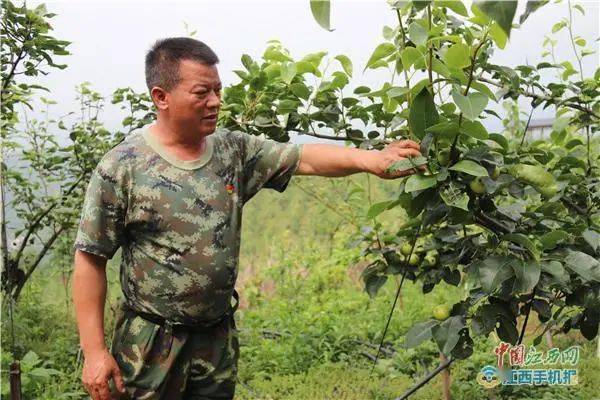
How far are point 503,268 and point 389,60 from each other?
0.43m

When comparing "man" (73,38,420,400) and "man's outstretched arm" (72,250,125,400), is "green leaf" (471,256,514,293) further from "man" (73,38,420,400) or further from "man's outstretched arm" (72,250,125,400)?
"man's outstretched arm" (72,250,125,400)

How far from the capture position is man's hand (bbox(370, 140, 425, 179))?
1.18 m

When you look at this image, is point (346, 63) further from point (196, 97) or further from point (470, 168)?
point (470, 168)

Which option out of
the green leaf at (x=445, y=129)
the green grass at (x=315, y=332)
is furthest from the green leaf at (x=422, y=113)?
the green grass at (x=315, y=332)

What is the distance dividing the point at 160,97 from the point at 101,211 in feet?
0.86

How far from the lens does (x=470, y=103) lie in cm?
99

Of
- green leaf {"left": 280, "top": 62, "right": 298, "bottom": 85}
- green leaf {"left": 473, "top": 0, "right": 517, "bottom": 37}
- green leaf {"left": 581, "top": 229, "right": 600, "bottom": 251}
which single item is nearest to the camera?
green leaf {"left": 473, "top": 0, "right": 517, "bottom": 37}

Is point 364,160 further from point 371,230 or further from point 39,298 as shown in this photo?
point 39,298

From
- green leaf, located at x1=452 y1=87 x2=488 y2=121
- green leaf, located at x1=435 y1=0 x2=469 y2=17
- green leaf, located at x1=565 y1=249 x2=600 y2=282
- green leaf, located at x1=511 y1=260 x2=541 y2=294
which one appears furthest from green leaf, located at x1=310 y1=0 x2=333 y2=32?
green leaf, located at x1=565 y1=249 x2=600 y2=282

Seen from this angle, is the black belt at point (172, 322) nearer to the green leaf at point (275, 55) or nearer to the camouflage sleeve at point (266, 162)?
the camouflage sleeve at point (266, 162)

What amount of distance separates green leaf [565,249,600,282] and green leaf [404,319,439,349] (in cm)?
29

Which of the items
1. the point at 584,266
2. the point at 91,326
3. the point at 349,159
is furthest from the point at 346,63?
the point at 91,326

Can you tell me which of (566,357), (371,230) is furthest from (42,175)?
(566,357)

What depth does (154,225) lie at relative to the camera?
137cm
